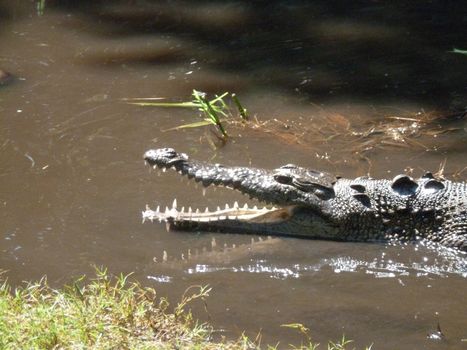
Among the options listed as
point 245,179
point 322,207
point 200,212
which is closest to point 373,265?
point 322,207

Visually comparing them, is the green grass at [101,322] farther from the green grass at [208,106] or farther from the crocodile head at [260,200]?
the green grass at [208,106]

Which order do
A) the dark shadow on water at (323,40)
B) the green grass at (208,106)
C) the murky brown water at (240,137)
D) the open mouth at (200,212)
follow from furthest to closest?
the dark shadow on water at (323,40)
the green grass at (208,106)
the open mouth at (200,212)
the murky brown water at (240,137)

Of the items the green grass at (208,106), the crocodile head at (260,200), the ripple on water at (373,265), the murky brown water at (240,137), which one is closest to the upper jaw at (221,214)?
the crocodile head at (260,200)

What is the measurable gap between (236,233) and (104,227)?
2.93 feet

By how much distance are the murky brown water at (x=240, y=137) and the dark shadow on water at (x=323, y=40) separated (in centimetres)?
2

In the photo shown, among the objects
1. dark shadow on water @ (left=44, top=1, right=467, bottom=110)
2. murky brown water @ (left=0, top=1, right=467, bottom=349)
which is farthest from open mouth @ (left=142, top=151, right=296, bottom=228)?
dark shadow on water @ (left=44, top=1, right=467, bottom=110)

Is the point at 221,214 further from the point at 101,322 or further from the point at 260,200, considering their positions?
the point at 101,322

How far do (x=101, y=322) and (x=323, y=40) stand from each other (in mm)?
5257

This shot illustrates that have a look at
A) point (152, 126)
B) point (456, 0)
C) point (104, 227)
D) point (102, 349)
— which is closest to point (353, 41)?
point (456, 0)

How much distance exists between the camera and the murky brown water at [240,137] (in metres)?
5.59

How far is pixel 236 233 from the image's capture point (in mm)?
6383

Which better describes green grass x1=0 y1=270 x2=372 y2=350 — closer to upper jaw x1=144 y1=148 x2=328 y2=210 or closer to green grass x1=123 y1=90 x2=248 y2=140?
upper jaw x1=144 y1=148 x2=328 y2=210

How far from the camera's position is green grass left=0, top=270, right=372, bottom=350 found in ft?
15.1

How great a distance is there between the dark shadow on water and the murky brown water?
0.02 m
